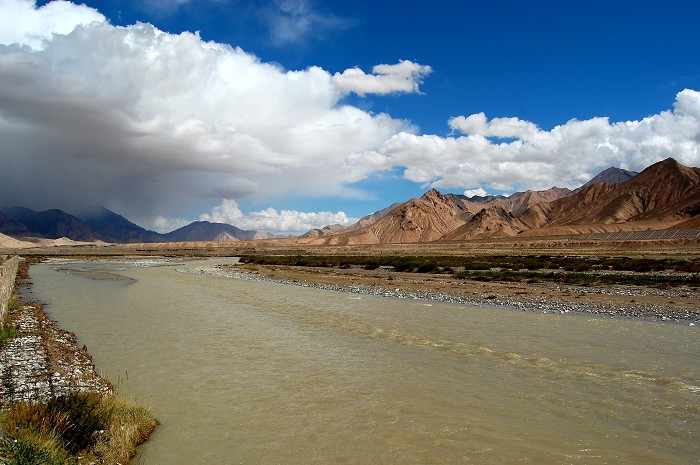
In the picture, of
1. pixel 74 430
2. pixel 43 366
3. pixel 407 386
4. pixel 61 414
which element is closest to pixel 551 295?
pixel 407 386

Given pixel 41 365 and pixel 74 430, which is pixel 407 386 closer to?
pixel 74 430

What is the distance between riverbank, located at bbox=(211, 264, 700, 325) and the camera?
78.9 feet

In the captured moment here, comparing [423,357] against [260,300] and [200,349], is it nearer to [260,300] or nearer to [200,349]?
[200,349]

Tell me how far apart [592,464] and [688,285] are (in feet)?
108

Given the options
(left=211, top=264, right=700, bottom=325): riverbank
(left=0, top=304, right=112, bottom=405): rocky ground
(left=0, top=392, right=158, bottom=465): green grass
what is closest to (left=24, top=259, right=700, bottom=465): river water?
(left=0, top=392, right=158, bottom=465): green grass

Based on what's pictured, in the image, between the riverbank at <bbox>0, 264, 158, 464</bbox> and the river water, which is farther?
the river water

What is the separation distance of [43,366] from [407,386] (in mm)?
10294

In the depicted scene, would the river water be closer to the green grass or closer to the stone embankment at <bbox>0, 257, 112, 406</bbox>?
the green grass

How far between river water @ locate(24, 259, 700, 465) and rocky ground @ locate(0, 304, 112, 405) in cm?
71

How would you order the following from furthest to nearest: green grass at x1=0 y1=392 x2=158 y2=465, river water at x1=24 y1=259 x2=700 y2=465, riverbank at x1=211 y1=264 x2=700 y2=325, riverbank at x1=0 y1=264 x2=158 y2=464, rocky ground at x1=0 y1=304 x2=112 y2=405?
riverbank at x1=211 y1=264 x2=700 y2=325
rocky ground at x1=0 y1=304 x2=112 y2=405
river water at x1=24 y1=259 x2=700 y2=465
riverbank at x1=0 y1=264 x2=158 y2=464
green grass at x1=0 y1=392 x2=158 y2=465

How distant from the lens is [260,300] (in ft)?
102

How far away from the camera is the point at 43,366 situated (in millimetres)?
12523

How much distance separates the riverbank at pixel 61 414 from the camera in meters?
6.45

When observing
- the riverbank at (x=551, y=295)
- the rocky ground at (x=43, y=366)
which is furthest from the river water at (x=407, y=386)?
the riverbank at (x=551, y=295)
